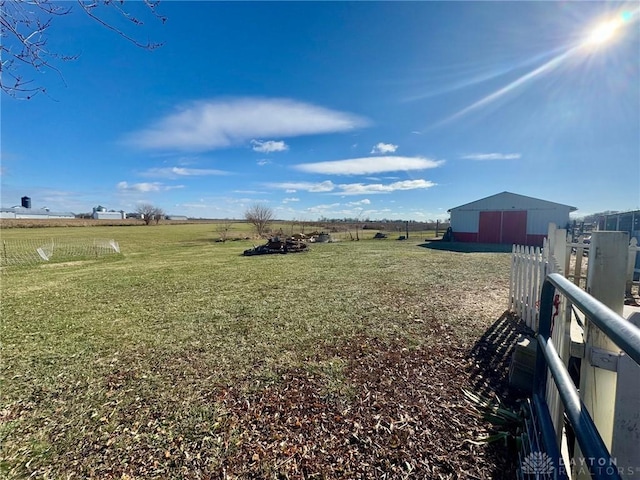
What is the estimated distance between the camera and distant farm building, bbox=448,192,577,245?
18.7 meters

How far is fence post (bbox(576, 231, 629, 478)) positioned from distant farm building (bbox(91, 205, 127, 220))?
381 feet

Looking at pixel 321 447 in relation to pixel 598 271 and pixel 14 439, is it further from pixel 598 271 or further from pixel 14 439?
pixel 14 439

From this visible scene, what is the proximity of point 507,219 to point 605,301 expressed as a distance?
2153 centimetres

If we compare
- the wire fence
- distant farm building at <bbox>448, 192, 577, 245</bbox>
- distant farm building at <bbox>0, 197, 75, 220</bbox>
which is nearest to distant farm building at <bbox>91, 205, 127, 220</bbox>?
distant farm building at <bbox>0, 197, 75, 220</bbox>

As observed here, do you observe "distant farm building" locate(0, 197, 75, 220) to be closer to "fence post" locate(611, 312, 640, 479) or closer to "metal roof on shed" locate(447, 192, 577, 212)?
"metal roof on shed" locate(447, 192, 577, 212)

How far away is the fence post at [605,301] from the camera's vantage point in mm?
1475

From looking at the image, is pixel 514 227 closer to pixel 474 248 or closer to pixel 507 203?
pixel 507 203

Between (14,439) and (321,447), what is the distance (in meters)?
2.45

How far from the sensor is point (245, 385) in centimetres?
297

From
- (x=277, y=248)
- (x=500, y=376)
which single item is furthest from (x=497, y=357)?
(x=277, y=248)

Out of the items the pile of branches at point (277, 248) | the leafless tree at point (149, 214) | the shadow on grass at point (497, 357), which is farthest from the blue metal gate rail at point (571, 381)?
the leafless tree at point (149, 214)

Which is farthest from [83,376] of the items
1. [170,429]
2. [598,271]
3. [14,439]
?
[598,271]

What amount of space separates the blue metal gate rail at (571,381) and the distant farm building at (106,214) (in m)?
116

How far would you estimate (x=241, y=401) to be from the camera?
8.93ft
